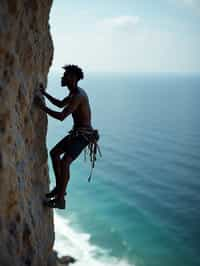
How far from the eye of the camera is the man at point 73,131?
743 cm

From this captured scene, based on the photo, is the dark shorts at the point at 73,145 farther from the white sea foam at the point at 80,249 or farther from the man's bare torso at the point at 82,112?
the white sea foam at the point at 80,249

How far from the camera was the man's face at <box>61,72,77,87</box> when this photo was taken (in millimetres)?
7430

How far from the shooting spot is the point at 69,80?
746cm

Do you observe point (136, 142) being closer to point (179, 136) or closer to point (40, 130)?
point (179, 136)

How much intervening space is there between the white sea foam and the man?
25.3m

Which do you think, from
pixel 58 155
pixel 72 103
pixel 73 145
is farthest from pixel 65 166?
pixel 72 103

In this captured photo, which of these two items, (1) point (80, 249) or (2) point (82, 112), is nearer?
(2) point (82, 112)

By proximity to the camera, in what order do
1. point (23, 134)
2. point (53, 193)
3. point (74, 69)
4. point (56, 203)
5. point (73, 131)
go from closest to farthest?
point (23, 134) → point (74, 69) → point (73, 131) → point (56, 203) → point (53, 193)

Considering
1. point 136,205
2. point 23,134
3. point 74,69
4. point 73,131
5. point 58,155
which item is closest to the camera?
point 23,134

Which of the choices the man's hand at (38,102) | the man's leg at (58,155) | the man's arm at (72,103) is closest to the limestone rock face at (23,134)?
the man's hand at (38,102)

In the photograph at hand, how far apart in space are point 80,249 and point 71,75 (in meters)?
28.8

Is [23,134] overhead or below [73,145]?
overhead

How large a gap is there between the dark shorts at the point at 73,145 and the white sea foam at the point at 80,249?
83.4 ft

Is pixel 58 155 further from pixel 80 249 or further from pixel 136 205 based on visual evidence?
pixel 136 205
